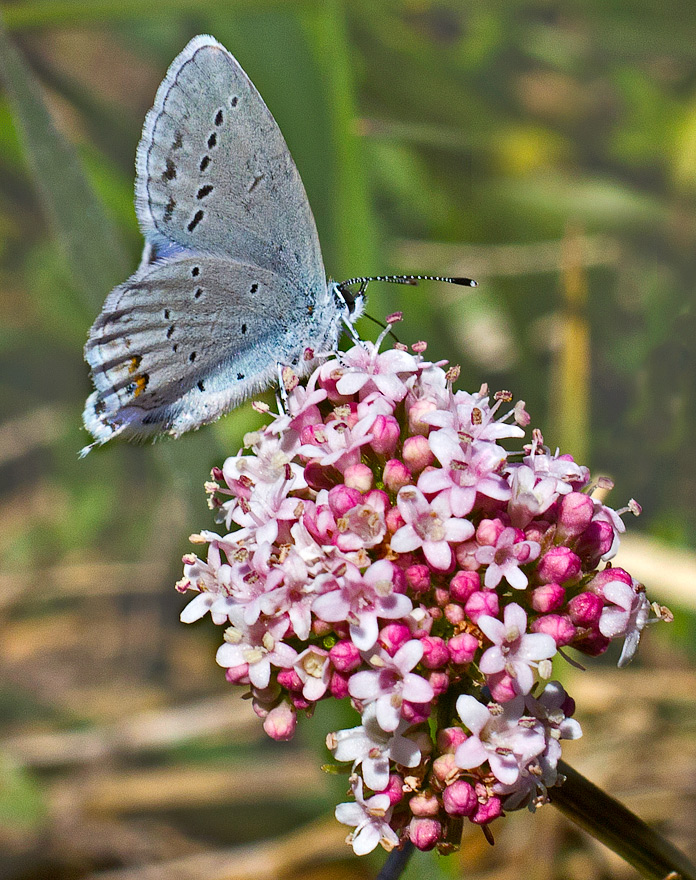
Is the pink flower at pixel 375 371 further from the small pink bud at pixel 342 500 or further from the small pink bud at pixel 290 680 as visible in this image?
the small pink bud at pixel 290 680

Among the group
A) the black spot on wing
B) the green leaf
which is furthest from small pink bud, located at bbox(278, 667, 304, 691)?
the green leaf

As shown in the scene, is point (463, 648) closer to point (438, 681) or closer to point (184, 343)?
point (438, 681)

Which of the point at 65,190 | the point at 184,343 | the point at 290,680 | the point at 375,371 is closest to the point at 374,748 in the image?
the point at 290,680

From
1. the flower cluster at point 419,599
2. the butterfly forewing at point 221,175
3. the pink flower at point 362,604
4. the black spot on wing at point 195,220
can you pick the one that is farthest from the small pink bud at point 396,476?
the black spot on wing at point 195,220

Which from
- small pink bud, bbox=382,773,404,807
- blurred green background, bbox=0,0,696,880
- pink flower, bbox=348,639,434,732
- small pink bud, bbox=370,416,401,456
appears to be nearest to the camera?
pink flower, bbox=348,639,434,732

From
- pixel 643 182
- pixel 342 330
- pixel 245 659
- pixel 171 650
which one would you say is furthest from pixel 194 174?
pixel 643 182

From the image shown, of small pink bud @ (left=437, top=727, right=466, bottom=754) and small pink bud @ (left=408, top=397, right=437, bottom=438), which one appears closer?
small pink bud @ (left=437, top=727, right=466, bottom=754)

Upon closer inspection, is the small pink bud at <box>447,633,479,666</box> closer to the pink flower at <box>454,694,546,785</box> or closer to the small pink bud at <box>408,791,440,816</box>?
the pink flower at <box>454,694,546,785</box>
